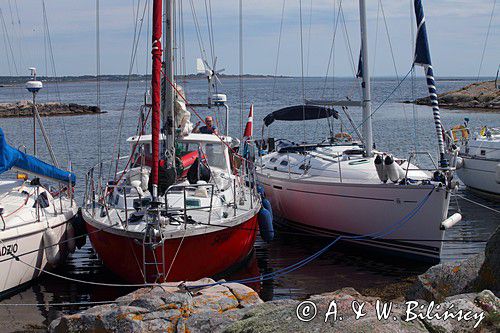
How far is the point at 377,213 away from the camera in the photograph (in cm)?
1486

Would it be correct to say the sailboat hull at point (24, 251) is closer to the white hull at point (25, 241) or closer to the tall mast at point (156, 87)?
the white hull at point (25, 241)

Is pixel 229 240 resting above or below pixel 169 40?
below

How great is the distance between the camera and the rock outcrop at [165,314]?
25.8ft

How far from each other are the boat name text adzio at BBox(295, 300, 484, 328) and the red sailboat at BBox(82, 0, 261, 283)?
5299 mm

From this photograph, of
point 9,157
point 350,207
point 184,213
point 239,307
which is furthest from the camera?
point 350,207

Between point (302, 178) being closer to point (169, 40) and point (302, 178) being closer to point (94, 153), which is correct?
point (169, 40)

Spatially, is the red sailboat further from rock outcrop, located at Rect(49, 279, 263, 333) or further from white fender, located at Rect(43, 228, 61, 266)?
rock outcrop, located at Rect(49, 279, 263, 333)

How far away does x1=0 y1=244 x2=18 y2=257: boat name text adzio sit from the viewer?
11906mm

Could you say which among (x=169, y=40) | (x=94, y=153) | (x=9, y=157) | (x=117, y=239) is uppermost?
(x=169, y=40)

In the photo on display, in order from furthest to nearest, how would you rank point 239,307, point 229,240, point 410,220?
point 410,220, point 229,240, point 239,307

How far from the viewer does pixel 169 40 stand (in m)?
13.6

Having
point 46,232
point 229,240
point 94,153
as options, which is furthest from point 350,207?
point 94,153

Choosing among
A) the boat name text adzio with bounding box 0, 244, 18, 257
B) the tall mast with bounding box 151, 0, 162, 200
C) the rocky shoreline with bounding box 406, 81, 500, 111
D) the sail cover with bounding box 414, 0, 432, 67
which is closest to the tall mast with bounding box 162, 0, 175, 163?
the tall mast with bounding box 151, 0, 162, 200

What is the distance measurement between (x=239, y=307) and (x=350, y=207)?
23.5 ft
